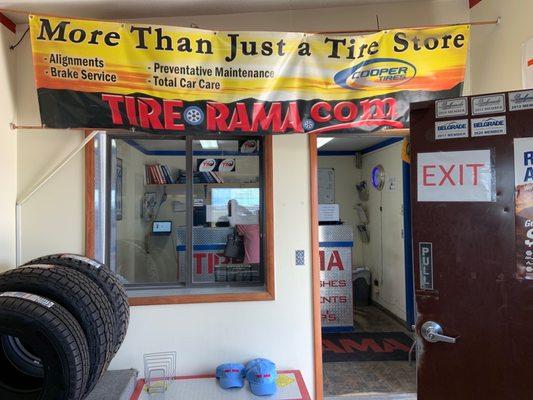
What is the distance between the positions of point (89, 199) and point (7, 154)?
62 cm

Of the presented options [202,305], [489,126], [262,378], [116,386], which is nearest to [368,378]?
[262,378]

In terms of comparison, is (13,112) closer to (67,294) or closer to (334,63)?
(67,294)

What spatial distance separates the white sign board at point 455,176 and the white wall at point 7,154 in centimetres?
265

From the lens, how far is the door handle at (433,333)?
5.41 ft

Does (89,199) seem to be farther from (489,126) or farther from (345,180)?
(345,180)

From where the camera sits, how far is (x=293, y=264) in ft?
9.17

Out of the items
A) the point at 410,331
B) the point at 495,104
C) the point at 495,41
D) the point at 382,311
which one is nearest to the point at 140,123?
the point at 495,104

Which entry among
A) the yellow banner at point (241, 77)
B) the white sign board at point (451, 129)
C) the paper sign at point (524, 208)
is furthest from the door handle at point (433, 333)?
the yellow banner at point (241, 77)

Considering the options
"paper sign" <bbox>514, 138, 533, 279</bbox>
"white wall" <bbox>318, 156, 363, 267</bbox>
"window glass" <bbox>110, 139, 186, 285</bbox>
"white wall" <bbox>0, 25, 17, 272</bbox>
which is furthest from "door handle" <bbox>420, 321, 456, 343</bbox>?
"white wall" <bbox>318, 156, 363, 267</bbox>

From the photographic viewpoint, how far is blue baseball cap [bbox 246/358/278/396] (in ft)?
7.81

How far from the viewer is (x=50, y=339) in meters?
1.54

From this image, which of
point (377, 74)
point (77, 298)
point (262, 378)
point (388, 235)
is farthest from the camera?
point (388, 235)

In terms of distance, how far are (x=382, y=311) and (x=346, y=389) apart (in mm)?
2358

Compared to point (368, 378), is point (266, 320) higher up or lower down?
higher up
